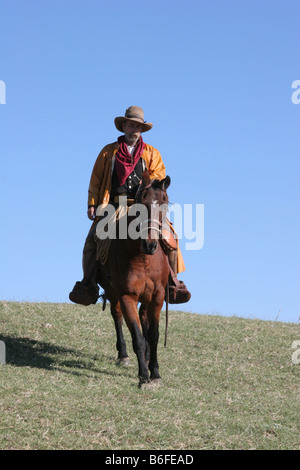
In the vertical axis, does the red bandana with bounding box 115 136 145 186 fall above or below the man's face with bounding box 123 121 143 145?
below

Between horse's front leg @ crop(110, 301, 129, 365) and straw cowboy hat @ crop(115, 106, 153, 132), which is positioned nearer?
straw cowboy hat @ crop(115, 106, 153, 132)

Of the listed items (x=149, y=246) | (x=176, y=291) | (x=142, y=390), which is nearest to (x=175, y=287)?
(x=176, y=291)

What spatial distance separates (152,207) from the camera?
9.13 metres

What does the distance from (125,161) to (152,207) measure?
2.11 meters

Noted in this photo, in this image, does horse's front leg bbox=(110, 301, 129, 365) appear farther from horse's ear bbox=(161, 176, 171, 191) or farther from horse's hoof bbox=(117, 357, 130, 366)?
horse's ear bbox=(161, 176, 171, 191)

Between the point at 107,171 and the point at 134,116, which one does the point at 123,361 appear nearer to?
the point at 107,171

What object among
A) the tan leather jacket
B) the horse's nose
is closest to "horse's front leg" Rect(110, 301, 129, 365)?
the tan leather jacket

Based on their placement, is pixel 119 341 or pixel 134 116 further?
pixel 119 341

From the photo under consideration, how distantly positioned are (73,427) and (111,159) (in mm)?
5187

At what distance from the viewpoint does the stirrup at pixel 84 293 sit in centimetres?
1156

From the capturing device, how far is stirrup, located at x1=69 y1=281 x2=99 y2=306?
1156 cm

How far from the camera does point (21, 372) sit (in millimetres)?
10617
